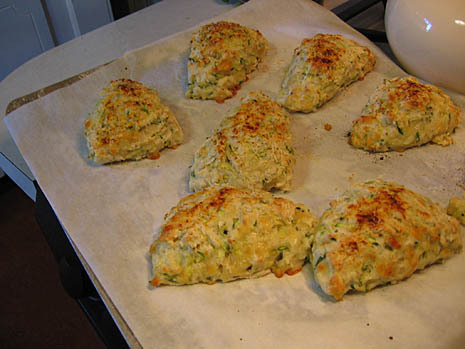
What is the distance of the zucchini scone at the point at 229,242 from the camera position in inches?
59.5

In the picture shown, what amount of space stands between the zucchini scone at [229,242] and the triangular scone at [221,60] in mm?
802

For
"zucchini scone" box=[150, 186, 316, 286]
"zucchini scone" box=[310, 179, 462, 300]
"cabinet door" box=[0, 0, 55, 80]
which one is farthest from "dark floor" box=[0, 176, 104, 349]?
"zucchini scone" box=[310, 179, 462, 300]

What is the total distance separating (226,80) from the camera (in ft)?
7.39

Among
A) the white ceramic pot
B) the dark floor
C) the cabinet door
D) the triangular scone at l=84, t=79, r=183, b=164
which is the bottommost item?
the dark floor

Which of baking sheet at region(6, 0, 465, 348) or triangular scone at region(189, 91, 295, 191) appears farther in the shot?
triangular scone at region(189, 91, 295, 191)

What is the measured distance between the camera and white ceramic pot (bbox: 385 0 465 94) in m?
1.95

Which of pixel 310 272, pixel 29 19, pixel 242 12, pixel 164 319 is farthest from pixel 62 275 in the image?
pixel 29 19

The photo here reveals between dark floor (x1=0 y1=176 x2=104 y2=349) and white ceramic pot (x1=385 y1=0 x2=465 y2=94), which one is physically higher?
white ceramic pot (x1=385 y1=0 x2=465 y2=94)

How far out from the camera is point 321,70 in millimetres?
2139

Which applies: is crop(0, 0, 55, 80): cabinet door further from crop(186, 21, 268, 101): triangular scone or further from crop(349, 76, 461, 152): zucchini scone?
crop(349, 76, 461, 152): zucchini scone

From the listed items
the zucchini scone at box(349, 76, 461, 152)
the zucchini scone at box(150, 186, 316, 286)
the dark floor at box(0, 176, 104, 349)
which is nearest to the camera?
the zucchini scone at box(150, 186, 316, 286)

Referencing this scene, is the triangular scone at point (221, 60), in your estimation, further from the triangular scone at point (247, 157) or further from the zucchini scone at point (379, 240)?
the zucchini scone at point (379, 240)

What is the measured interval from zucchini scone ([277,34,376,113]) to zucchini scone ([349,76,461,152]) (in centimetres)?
24

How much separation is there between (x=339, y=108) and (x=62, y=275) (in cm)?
144
